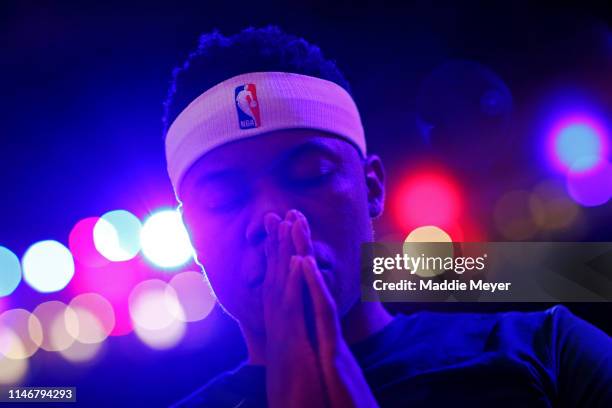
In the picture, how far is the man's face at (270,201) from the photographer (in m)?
1.55

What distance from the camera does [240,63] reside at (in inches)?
63.7

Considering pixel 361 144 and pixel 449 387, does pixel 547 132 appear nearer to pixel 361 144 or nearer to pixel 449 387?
pixel 361 144

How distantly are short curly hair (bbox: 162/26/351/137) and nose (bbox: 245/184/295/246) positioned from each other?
0.33 meters

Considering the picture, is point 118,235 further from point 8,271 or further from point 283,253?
point 283,253

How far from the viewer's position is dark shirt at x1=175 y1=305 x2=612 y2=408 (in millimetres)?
1390

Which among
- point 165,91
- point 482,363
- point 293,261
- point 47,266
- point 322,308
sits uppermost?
point 165,91

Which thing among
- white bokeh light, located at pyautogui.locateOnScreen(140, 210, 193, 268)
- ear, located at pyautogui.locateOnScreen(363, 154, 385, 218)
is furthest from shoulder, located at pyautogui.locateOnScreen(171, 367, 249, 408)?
ear, located at pyautogui.locateOnScreen(363, 154, 385, 218)

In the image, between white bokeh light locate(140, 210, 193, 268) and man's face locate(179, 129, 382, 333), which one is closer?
man's face locate(179, 129, 382, 333)

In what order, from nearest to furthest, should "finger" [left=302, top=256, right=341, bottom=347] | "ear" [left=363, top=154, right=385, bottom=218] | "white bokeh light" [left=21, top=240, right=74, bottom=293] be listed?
"finger" [left=302, top=256, right=341, bottom=347] < "ear" [left=363, top=154, right=385, bottom=218] < "white bokeh light" [left=21, top=240, right=74, bottom=293]

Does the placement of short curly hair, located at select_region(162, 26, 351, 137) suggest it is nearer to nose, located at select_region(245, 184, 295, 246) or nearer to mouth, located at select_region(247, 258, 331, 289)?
nose, located at select_region(245, 184, 295, 246)

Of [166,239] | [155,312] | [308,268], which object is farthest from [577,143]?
[155,312]

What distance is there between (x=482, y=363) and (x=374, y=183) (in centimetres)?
56

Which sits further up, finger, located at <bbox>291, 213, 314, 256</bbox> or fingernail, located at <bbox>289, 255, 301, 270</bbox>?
finger, located at <bbox>291, 213, 314, 256</bbox>

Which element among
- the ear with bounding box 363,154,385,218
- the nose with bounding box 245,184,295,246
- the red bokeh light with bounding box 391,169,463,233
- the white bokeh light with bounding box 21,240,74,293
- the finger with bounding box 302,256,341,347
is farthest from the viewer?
the white bokeh light with bounding box 21,240,74,293
